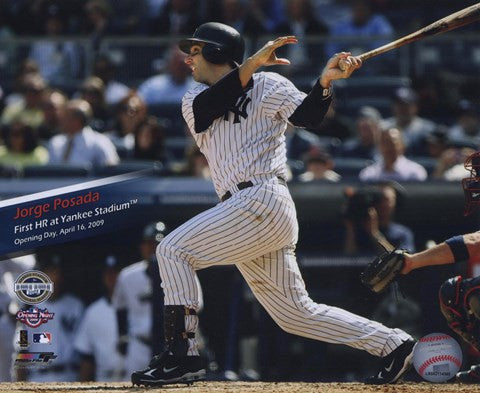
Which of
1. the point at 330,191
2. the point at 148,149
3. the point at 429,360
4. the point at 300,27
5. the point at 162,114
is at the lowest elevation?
the point at 429,360

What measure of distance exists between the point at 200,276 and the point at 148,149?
208 cm

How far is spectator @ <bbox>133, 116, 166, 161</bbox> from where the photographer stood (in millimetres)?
9984

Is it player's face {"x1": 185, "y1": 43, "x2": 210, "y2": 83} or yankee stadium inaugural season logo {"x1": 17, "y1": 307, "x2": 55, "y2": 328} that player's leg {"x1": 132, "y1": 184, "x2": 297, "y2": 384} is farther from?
yankee stadium inaugural season logo {"x1": 17, "y1": 307, "x2": 55, "y2": 328}

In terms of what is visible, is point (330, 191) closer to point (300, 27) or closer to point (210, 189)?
point (210, 189)

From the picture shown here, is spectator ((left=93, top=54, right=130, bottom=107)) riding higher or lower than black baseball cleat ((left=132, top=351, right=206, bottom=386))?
higher

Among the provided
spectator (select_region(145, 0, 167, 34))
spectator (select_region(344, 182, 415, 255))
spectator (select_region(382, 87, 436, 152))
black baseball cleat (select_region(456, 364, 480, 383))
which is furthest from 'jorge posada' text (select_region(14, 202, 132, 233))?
spectator (select_region(145, 0, 167, 34))

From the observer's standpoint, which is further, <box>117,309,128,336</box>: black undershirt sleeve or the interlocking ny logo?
<box>117,309,128,336</box>: black undershirt sleeve

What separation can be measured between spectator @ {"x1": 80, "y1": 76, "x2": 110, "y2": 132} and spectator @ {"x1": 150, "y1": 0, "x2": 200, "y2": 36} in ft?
4.20

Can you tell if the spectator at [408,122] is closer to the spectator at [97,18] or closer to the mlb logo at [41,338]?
the spectator at [97,18]

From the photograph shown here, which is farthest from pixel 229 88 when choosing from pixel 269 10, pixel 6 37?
pixel 6 37

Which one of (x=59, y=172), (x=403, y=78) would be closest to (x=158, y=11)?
(x=403, y=78)

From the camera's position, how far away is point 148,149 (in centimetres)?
1001

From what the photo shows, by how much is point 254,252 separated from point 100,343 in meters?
2.97

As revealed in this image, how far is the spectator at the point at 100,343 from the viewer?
8.25m
